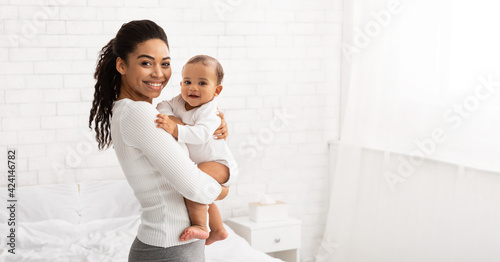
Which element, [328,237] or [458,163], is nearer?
[458,163]

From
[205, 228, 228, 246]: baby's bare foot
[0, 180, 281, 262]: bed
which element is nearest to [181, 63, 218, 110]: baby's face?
[205, 228, 228, 246]: baby's bare foot

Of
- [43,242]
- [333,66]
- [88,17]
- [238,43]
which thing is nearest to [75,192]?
[43,242]

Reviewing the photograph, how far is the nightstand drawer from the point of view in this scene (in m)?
3.56

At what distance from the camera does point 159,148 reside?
1325mm

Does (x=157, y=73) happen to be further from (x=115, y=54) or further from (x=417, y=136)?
(x=417, y=136)

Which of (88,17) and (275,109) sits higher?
(88,17)

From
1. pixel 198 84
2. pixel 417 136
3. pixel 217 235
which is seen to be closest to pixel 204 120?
pixel 198 84

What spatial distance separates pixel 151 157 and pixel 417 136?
235 cm

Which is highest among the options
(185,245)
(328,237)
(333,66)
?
(333,66)

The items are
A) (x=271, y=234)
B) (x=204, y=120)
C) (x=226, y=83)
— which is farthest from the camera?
(x=226, y=83)

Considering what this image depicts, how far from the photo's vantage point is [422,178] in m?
3.28

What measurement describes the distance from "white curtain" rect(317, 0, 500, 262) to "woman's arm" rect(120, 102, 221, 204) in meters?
1.96

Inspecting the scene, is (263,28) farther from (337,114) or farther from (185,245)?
(185,245)

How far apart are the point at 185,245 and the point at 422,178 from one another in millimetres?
2225
